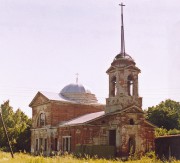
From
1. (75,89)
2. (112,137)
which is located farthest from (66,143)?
(75,89)

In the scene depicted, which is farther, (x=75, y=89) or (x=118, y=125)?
(x=75, y=89)

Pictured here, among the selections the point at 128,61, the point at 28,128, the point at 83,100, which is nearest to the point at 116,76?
the point at 128,61

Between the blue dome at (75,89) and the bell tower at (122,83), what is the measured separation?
27.4ft

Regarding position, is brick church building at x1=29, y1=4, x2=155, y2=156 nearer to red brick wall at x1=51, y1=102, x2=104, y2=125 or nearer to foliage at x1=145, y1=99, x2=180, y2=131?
red brick wall at x1=51, y1=102, x2=104, y2=125

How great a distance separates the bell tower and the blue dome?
8361mm

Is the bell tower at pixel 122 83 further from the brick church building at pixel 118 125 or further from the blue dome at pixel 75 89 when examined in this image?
the blue dome at pixel 75 89

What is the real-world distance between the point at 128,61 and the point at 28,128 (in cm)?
1881

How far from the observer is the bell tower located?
2856 centimetres

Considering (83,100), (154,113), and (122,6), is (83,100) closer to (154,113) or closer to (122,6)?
(122,6)

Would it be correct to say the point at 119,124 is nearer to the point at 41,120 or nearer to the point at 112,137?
the point at 112,137

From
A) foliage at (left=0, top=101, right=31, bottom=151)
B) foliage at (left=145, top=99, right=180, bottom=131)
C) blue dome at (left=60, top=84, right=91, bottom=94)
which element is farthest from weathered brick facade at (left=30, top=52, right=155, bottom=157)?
foliage at (left=145, top=99, right=180, bottom=131)

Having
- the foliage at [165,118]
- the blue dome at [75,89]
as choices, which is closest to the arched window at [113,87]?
the blue dome at [75,89]

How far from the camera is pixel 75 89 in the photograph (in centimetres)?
3812

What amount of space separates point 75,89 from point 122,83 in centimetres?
1049
